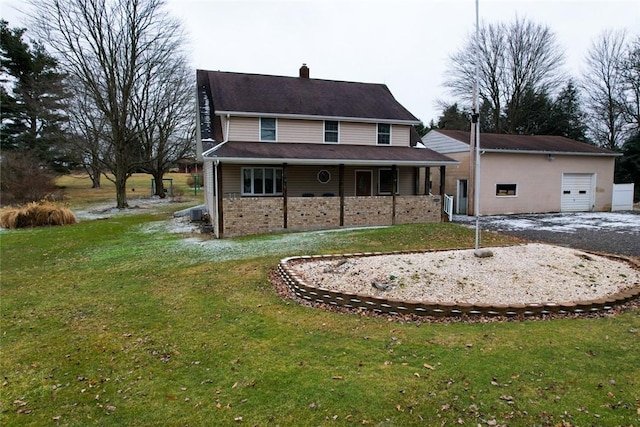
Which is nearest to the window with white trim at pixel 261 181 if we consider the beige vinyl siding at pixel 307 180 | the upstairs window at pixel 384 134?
the beige vinyl siding at pixel 307 180

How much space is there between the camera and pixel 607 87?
33312 millimetres

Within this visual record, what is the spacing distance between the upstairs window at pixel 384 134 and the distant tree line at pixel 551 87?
15645 millimetres

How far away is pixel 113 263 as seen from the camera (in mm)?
10828

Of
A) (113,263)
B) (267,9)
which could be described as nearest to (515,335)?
(113,263)

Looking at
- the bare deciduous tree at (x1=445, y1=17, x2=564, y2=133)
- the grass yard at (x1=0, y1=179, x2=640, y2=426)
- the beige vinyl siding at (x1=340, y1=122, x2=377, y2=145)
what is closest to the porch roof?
the beige vinyl siding at (x1=340, y1=122, x2=377, y2=145)

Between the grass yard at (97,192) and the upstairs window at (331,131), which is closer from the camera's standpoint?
the upstairs window at (331,131)

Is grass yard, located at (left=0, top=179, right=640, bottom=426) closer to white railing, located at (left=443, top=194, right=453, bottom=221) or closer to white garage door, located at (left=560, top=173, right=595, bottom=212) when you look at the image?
white railing, located at (left=443, top=194, right=453, bottom=221)

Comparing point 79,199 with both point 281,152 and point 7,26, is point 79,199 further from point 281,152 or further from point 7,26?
point 281,152

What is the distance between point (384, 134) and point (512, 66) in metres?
22.0

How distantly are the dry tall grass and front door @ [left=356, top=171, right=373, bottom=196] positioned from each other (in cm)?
1394

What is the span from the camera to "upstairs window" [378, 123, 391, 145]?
64.0ft

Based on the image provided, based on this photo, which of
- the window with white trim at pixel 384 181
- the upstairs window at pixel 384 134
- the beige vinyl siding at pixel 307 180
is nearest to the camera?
the beige vinyl siding at pixel 307 180

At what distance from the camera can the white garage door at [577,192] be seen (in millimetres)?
21375

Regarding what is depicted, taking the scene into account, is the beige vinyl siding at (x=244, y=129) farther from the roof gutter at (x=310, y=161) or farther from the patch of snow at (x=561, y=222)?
the patch of snow at (x=561, y=222)
